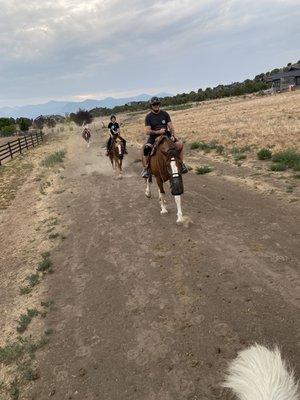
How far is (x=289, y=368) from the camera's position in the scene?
4.80 metres

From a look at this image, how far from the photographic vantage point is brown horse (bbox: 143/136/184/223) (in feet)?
32.8

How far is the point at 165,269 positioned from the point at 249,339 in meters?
2.83

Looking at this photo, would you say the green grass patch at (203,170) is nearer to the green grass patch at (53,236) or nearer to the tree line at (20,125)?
the green grass patch at (53,236)

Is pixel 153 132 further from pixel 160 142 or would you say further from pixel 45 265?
pixel 45 265

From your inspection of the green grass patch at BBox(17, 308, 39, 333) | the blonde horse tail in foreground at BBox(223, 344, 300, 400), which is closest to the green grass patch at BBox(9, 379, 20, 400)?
the green grass patch at BBox(17, 308, 39, 333)

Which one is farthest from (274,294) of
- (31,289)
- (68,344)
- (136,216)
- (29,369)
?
(136,216)

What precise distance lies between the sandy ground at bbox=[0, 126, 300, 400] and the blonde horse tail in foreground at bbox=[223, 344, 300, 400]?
1887 millimetres

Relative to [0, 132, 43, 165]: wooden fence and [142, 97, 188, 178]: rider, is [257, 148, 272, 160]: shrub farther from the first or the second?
[0, 132, 43, 165]: wooden fence

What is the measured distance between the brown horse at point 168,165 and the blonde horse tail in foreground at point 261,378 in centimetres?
704

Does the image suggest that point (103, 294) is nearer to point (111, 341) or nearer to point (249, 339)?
point (111, 341)

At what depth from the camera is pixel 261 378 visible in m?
2.91

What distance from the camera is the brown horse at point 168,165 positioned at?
9.99 meters

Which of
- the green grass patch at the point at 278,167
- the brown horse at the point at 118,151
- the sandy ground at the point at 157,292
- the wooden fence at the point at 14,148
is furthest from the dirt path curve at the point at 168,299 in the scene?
the wooden fence at the point at 14,148

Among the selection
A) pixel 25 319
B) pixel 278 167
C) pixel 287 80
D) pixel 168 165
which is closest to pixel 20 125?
pixel 287 80
